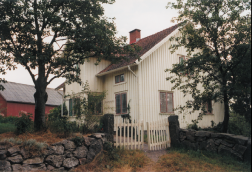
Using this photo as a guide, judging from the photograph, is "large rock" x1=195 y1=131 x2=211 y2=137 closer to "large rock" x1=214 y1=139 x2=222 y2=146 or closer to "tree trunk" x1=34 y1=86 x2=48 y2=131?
"large rock" x1=214 y1=139 x2=222 y2=146

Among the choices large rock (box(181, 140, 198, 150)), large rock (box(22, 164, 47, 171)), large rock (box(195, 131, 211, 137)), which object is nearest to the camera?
large rock (box(22, 164, 47, 171))

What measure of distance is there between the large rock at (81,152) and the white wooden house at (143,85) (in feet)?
18.6

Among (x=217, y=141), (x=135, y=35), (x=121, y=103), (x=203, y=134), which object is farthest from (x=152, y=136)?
(x=135, y=35)

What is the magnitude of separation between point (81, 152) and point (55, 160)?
0.98 m

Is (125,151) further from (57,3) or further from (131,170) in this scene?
(57,3)

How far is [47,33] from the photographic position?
403 inches

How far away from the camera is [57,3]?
904 cm

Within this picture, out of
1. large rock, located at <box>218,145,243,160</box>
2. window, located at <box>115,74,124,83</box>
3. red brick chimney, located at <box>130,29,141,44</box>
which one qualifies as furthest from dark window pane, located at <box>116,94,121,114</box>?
large rock, located at <box>218,145,243,160</box>

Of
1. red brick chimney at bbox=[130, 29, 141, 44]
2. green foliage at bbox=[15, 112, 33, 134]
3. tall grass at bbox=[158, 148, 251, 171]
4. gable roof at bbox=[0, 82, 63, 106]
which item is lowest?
tall grass at bbox=[158, 148, 251, 171]

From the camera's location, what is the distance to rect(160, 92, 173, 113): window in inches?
573

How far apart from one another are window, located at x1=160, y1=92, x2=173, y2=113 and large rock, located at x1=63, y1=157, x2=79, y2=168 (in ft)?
27.2

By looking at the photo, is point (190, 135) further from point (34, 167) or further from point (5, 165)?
point (5, 165)

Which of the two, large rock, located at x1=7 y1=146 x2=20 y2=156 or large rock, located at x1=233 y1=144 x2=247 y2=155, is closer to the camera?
large rock, located at x1=7 y1=146 x2=20 y2=156

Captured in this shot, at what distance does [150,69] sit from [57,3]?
24.3 feet
